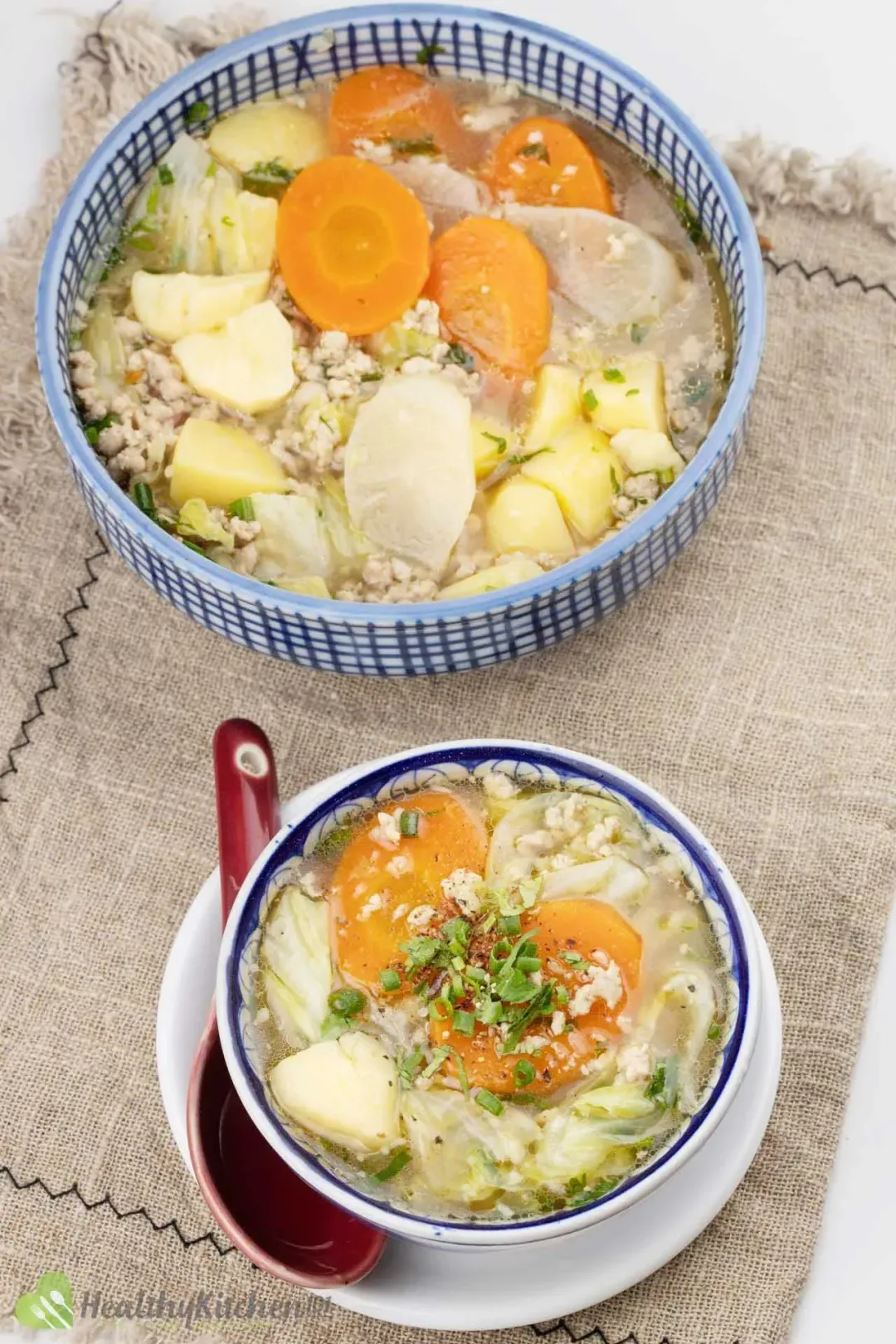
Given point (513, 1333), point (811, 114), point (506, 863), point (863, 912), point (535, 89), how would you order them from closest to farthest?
point (506, 863)
point (513, 1333)
point (863, 912)
point (535, 89)
point (811, 114)

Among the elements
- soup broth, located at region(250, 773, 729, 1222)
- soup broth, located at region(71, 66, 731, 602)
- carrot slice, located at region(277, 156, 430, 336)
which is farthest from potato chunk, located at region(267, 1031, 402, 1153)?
carrot slice, located at region(277, 156, 430, 336)

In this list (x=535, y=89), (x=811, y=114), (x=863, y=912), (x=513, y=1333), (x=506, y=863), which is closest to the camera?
(x=506, y=863)

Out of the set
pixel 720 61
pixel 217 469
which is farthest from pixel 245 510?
pixel 720 61

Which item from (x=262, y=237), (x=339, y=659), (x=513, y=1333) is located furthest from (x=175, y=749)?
(x=513, y=1333)

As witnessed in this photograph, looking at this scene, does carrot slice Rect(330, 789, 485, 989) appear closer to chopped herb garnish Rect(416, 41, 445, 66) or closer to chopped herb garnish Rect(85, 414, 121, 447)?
chopped herb garnish Rect(85, 414, 121, 447)

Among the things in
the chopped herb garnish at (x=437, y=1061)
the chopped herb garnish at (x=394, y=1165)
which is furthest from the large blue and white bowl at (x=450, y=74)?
the chopped herb garnish at (x=394, y=1165)

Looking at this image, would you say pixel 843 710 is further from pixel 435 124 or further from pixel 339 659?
pixel 435 124
